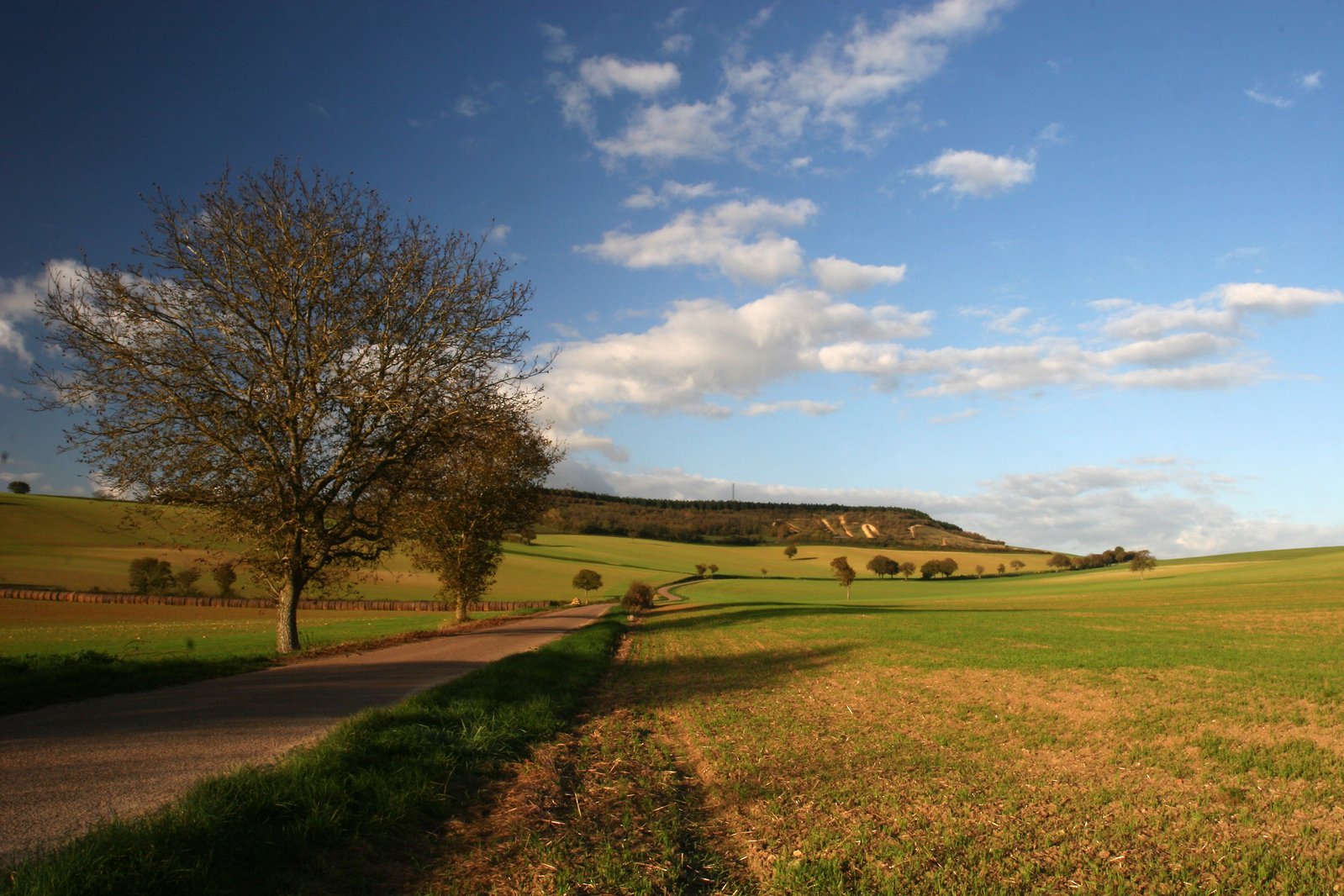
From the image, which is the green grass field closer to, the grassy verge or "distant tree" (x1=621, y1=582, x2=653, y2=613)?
the grassy verge

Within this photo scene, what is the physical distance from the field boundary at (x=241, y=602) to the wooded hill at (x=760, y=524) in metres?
78.8

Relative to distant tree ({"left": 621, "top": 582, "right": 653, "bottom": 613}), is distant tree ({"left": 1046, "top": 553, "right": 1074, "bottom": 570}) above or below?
below

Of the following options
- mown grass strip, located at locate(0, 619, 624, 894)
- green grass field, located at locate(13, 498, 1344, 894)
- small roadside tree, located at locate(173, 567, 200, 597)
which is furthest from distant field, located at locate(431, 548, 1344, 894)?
small roadside tree, located at locate(173, 567, 200, 597)

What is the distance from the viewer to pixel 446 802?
667 centimetres

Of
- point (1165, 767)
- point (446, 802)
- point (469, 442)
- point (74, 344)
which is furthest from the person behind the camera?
point (469, 442)

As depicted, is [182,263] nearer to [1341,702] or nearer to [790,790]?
[790,790]

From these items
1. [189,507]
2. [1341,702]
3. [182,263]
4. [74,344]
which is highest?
[182,263]

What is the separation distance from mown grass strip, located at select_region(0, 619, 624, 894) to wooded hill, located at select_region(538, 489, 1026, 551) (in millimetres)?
131631

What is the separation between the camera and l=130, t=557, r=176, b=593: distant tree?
51.4 meters

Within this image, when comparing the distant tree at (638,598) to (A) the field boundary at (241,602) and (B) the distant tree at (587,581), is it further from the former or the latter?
(B) the distant tree at (587,581)

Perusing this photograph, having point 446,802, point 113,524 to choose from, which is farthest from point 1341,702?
point 113,524

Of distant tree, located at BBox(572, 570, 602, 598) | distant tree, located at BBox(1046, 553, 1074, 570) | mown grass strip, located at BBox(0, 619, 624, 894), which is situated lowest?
distant tree, located at BBox(1046, 553, 1074, 570)

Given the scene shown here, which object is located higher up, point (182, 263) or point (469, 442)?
point (182, 263)

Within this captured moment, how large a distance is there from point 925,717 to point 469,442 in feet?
47.5
